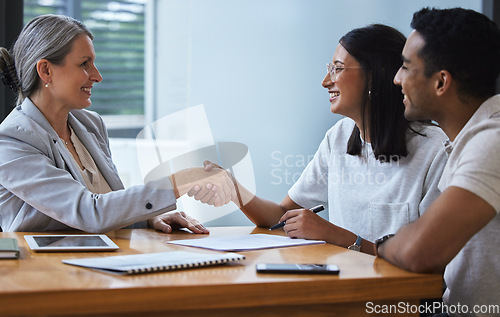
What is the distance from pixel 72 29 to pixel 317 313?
1257mm

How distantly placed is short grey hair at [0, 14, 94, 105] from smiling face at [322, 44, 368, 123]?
0.88m

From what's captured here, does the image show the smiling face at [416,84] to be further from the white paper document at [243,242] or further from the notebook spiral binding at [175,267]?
the notebook spiral binding at [175,267]

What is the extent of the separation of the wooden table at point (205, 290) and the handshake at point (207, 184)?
442 millimetres

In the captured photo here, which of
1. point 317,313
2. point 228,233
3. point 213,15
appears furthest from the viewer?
point 213,15

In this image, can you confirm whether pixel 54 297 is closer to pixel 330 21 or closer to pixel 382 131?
pixel 382 131

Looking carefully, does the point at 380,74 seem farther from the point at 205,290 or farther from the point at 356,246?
the point at 205,290

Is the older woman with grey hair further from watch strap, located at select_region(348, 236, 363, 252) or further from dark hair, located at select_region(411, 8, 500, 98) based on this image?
dark hair, located at select_region(411, 8, 500, 98)

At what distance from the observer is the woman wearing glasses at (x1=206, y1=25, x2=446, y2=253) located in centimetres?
166

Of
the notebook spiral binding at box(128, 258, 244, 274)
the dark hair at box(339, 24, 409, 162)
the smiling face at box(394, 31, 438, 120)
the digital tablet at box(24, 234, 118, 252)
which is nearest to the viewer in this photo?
the notebook spiral binding at box(128, 258, 244, 274)

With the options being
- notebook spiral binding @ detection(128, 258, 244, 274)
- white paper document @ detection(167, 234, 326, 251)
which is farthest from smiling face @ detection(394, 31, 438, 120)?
notebook spiral binding @ detection(128, 258, 244, 274)

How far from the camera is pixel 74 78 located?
180cm

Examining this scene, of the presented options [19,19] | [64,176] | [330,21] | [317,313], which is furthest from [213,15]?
[317,313]

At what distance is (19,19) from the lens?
89.3 inches

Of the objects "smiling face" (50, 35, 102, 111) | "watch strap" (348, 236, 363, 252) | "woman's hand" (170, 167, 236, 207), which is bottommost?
"watch strap" (348, 236, 363, 252)
